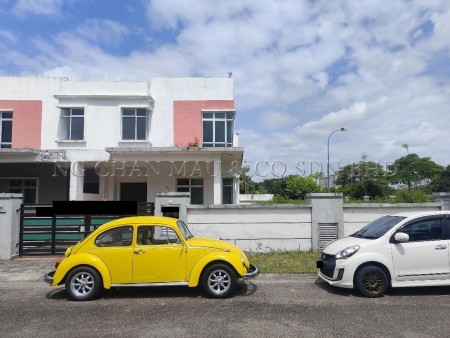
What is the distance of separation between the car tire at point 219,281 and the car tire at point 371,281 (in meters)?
2.32

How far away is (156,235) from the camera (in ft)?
24.6

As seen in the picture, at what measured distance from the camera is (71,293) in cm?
724

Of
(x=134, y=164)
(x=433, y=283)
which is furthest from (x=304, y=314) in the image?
(x=134, y=164)

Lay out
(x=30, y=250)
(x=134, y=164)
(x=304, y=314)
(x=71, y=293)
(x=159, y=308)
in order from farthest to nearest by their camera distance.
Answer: (x=134, y=164)
(x=30, y=250)
(x=71, y=293)
(x=159, y=308)
(x=304, y=314)

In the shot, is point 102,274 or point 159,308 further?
point 102,274

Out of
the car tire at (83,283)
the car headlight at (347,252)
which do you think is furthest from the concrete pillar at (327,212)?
the car tire at (83,283)

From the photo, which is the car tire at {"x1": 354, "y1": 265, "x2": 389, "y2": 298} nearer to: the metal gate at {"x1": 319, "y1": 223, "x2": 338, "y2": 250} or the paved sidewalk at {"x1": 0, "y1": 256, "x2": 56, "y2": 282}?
the metal gate at {"x1": 319, "y1": 223, "x2": 338, "y2": 250}

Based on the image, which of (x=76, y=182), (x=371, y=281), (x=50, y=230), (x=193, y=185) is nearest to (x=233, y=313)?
(x=371, y=281)

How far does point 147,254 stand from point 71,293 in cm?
154

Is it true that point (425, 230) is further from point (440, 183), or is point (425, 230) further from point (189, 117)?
point (440, 183)

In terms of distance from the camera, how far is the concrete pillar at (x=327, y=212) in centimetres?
1217

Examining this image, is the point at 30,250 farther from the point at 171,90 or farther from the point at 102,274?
the point at 171,90

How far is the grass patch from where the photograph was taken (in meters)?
9.83

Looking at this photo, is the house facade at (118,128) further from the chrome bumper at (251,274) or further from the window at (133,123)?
the chrome bumper at (251,274)
